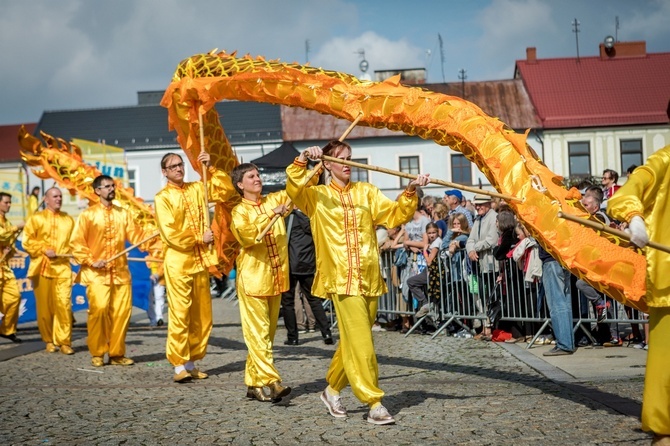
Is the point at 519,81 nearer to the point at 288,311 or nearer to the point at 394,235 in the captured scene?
the point at 394,235

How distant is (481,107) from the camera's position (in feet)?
146

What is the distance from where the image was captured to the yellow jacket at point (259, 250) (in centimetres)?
796

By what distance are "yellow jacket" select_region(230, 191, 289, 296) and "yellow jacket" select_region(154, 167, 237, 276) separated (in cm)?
116

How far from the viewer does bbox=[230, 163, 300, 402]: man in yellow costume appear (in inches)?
309

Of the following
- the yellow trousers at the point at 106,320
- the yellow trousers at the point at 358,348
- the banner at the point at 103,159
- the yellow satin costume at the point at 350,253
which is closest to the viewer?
the yellow trousers at the point at 358,348

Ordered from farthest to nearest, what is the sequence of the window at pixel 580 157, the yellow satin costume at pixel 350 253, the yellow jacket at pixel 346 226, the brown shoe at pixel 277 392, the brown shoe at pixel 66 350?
the window at pixel 580 157 < the brown shoe at pixel 66 350 < the brown shoe at pixel 277 392 < the yellow jacket at pixel 346 226 < the yellow satin costume at pixel 350 253

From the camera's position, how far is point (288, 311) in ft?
41.8

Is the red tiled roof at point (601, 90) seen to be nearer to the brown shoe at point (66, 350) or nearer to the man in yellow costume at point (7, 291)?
the man in yellow costume at point (7, 291)

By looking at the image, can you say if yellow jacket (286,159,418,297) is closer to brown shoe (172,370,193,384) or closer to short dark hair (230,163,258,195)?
short dark hair (230,163,258,195)

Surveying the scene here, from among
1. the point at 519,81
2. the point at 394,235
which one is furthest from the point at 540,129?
the point at 394,235

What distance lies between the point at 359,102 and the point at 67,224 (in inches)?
267

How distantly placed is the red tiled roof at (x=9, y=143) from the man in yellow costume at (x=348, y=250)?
53.2 m

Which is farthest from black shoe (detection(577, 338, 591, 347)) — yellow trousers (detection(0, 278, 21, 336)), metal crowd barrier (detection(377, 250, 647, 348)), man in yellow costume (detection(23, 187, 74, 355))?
yellow trousers (detection(0, 278, 21, 336))

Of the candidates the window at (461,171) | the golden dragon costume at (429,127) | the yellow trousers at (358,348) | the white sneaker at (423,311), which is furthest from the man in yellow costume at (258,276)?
the window at (461,171)
